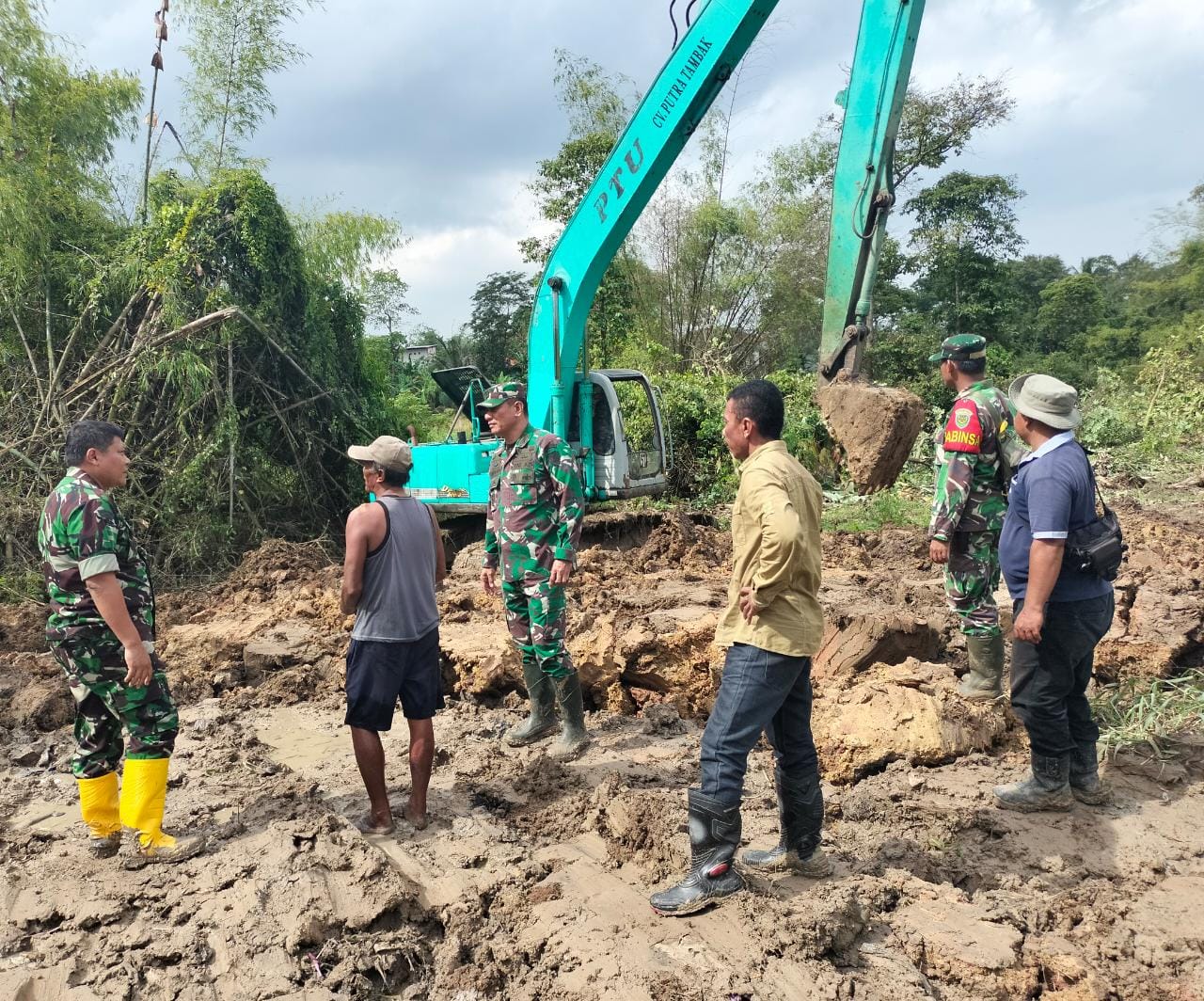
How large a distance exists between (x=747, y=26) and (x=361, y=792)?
5993 mm

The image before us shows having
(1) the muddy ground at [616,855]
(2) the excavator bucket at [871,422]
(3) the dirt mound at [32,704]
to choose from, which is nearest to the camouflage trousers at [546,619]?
(1) the muddy ground at [616,855]

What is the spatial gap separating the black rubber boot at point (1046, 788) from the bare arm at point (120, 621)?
141 inches

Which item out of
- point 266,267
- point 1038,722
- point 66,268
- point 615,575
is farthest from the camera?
point 266,267

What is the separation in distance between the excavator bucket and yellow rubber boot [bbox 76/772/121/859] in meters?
4.85

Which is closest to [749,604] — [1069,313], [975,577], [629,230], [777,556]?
[777,556]

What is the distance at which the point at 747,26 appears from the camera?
6.56 metres

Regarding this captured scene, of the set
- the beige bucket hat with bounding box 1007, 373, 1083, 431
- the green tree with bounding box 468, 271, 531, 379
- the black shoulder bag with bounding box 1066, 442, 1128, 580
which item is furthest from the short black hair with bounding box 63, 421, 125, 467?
the green tree with bounding box 468, 271, 531, 379

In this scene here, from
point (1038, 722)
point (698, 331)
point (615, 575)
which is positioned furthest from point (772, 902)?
point (698, 331)

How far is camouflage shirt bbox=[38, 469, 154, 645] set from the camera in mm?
3332

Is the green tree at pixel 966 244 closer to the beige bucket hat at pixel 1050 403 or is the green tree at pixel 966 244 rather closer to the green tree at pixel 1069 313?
the green tree at pixel 1069 313

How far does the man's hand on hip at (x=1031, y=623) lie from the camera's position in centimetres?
329

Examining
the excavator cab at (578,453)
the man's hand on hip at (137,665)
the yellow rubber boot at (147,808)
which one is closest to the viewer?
the man's hand on hip at (137,665)

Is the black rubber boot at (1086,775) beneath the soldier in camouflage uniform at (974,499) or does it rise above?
beneath

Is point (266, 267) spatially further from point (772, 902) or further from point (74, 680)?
point (772, 902)
